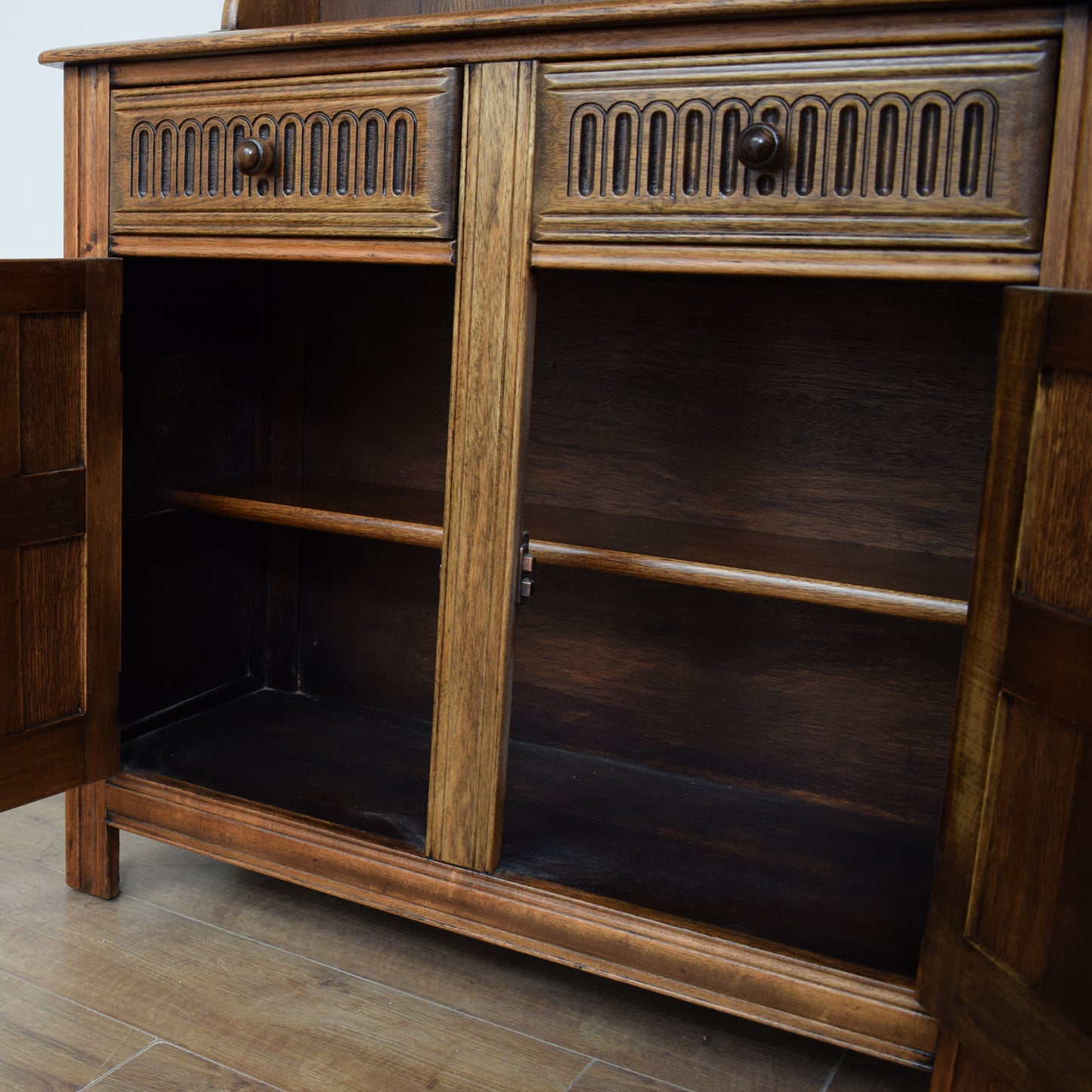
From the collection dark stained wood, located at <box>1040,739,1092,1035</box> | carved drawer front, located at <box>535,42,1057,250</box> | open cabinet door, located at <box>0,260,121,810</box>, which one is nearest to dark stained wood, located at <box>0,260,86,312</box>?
open cabinet door, located at <box>0,260,121,810</box>

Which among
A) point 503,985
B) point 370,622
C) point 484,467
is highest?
point 484,467

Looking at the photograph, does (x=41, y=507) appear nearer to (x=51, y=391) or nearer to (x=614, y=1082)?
(x=51, y=391)

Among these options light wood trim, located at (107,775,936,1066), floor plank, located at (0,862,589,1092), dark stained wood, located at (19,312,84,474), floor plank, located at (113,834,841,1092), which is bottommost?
floor plank, located at (113,834,841,1092)

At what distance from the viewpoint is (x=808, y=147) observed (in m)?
1.08

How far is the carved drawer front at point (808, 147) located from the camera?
1.01 m

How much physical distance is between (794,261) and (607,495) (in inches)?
28.1

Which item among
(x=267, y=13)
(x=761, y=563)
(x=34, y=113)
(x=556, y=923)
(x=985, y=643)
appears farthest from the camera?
(x=34, y=113)

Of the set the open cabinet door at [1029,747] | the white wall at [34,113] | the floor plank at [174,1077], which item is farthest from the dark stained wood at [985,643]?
the white wall at [34,113]

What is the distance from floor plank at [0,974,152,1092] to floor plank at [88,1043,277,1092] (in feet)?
0.06

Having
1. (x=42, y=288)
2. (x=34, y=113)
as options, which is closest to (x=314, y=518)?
(x=42, y=288)

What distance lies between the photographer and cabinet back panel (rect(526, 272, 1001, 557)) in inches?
61.2

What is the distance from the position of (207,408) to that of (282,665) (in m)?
0.49

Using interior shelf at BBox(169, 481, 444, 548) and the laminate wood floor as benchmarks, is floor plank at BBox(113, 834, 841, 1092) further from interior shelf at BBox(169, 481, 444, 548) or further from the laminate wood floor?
interior shelf at BBox(169, 481, 444, 548)

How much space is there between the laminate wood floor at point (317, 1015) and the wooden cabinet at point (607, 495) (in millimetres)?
117
